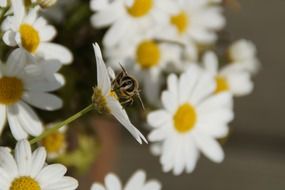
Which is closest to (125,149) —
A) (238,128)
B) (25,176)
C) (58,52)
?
(238,128)

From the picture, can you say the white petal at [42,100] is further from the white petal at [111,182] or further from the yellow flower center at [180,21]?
the yellow flower center at [180,21]

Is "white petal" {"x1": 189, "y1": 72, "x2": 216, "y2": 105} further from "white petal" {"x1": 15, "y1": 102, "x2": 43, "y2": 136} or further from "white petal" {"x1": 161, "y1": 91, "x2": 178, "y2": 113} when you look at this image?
"white petal" {"x1": 15, "y1": 102, "x2": 43, "y2": 136}

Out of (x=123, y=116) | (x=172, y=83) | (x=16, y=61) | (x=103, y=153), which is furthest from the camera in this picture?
(x=103, y=153)

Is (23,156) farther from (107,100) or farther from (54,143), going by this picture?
(54,143)

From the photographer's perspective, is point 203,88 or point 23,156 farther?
point 203,88

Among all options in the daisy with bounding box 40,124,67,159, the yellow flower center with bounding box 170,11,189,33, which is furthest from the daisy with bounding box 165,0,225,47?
the daisy with bounding box 40,124,67,159

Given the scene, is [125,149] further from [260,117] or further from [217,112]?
[217,112]

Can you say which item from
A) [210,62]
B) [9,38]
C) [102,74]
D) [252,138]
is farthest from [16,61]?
[252,138]
